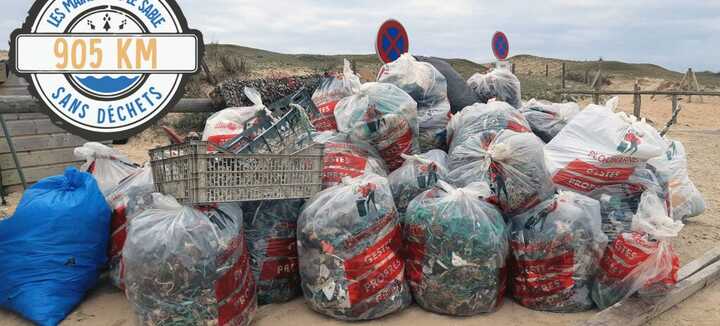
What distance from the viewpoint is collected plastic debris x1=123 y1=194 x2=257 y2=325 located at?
2389 millimetres

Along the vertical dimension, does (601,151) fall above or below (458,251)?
above

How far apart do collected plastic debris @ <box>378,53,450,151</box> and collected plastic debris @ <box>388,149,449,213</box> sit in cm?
56

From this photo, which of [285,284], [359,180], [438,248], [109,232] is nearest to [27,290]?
[109,232]

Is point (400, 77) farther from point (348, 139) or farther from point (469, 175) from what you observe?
point (469, 175)

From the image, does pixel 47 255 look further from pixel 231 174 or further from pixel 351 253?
pixel 351 253

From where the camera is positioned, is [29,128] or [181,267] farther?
[29,128]

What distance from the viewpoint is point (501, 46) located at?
5.83m

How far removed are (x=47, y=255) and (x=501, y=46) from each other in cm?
450

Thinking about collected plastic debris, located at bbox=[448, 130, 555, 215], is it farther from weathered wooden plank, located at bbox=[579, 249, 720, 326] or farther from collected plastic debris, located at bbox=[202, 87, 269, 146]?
collected plastic debris, located at bbox=[202, 87, 269, 146]

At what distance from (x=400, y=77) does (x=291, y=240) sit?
137 cm

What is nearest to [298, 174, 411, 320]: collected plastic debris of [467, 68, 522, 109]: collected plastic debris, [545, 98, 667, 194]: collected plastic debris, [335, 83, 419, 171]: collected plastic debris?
[335, 83, 419, 171]: collected plastic debris

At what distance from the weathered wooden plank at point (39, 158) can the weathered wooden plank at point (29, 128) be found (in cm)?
20

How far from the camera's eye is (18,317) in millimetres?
2867

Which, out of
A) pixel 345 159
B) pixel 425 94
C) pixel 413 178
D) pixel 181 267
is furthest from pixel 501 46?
pixel 181 267
